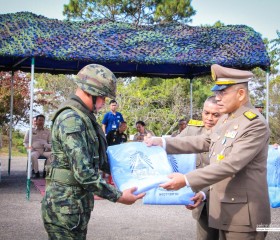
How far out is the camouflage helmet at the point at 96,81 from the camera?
9.68ft

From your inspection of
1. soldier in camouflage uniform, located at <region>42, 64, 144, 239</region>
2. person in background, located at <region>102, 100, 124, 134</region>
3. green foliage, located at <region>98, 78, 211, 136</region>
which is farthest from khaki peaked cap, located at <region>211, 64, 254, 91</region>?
green foliage, located at <region>98, 78, 211, 136</region>

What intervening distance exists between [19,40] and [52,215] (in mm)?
6768

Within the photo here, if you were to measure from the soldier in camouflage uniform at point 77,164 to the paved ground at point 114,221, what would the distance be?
10.4 ft

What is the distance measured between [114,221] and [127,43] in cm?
418

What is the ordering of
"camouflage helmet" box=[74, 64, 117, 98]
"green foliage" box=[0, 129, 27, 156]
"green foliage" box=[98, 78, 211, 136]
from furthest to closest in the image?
1. "green foliage" box=[98, 78, 211, 136]
2. "green foliage" box=[0, 129, 27, 156]
3. "camouflage helmet" box=[74, 64, 117, 98]

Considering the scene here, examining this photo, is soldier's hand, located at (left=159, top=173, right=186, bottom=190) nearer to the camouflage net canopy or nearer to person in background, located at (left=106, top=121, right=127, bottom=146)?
the camouflage net canopy

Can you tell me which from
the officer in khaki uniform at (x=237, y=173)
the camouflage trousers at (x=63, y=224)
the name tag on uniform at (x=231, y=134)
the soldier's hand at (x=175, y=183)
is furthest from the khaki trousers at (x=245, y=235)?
the camouflage trousers at (x=63, y=224)

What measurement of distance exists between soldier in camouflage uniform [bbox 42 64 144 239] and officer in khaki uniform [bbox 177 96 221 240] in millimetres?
1220

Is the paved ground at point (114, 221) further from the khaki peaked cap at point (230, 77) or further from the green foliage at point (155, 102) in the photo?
the green foliage at point (155, 102)

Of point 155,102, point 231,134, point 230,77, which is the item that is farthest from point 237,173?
point 155,102

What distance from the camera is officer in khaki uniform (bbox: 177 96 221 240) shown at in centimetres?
402

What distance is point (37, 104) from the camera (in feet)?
76.0

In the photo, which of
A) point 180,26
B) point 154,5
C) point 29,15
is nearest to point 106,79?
point 29,15

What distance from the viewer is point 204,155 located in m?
4.45
